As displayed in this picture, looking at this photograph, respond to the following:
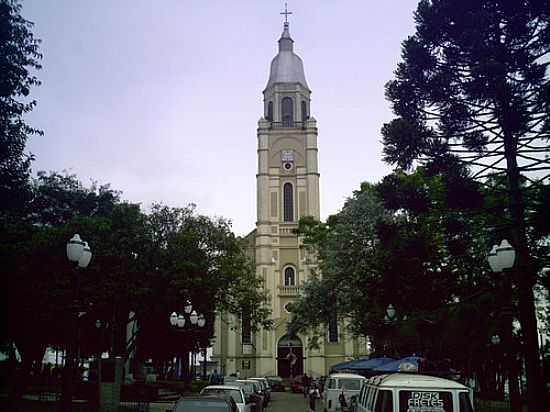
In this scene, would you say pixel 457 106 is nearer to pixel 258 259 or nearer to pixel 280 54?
pixel 258 259

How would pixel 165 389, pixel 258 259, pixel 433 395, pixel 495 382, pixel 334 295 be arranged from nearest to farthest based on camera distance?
pixel 433 395 → pixel 165 389 → pixel 334 295 → pixel 495 382 → pixel 258 259

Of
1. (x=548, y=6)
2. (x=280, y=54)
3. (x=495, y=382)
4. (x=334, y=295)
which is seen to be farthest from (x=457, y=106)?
(x=280, y=54)

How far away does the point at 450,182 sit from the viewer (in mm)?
16953

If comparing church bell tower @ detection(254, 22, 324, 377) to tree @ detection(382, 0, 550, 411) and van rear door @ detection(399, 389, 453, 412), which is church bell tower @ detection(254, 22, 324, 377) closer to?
tree @ detection(382, 0, 550, 411)

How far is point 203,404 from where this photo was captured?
11977 millimetres

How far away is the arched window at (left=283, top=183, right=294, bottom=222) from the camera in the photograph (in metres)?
58.7

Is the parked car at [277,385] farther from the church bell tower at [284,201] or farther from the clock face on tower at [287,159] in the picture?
the clock face on tower at [287,159]

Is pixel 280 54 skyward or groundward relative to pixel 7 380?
skyward

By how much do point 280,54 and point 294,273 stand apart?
22.8 meters

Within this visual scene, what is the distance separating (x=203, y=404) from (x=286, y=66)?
54328mm

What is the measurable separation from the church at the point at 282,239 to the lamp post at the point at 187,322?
56.9ft

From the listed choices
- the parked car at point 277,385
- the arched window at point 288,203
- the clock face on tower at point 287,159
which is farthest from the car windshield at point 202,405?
the clock face on tower at point 287,159

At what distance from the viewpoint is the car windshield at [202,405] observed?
1184 centimetres

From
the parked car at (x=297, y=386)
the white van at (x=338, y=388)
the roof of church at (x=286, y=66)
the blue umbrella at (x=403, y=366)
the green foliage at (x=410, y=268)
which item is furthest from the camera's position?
the roof of church at (x=286, y=66)
